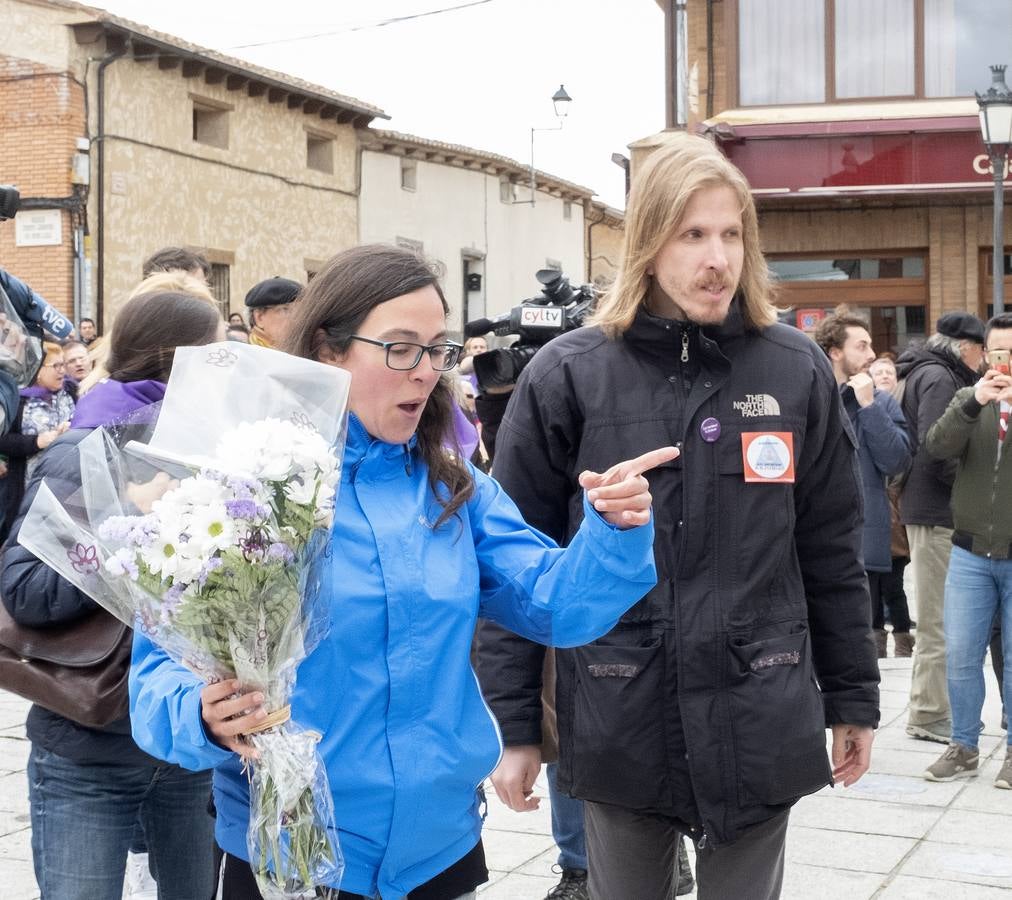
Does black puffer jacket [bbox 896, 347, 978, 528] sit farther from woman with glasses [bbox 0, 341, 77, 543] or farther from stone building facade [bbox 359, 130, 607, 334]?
stone building facade [bbox 359, 130, 607, 334]

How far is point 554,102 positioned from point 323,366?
29321mm

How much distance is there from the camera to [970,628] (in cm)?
655

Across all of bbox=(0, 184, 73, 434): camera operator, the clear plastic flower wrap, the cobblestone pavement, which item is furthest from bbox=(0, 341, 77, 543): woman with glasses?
the clear plastic flower wrap

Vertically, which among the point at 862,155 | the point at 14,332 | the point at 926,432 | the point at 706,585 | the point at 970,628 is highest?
the point at 862,155

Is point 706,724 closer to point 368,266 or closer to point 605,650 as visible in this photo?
point 605,650

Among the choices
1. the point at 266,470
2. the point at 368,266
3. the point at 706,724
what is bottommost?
the point at 706,724

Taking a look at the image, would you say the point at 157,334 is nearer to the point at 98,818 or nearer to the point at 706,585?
the point at 98,818

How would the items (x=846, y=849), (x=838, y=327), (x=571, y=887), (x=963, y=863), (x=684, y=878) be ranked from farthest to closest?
(x=838, y=327) < (x=846, y=849) < (x=963, y=863) < (x=684, y=878) < (x=571, y=887)

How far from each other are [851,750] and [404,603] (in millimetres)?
1362

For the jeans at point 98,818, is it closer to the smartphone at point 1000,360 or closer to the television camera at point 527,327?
the television camera at point 527,327

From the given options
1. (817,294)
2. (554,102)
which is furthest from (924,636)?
(554,102)

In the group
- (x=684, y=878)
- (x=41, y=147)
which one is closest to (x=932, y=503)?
(x=684, y=878)

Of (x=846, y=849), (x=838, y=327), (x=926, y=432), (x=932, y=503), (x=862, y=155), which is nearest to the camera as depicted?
(x=846, y=849)

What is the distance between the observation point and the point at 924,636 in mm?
7281
